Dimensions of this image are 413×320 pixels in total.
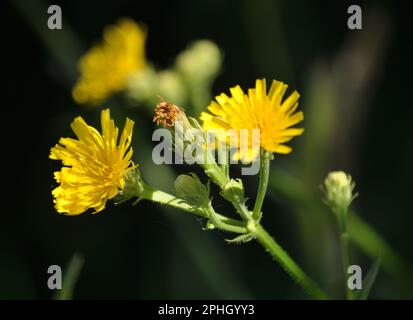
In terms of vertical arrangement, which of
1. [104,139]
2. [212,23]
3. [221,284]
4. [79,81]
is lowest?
[221,284]

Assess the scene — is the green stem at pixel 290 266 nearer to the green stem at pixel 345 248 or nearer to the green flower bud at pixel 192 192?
the green stem at pixel 345 248

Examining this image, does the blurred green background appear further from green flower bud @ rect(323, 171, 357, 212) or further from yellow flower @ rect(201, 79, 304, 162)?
yellow flower @ rect(201, 79, 304, 162)

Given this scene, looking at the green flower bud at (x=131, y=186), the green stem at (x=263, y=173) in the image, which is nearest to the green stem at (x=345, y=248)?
the green stem at (x=263, y=173)

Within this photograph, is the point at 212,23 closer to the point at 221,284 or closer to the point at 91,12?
the point at 91,12

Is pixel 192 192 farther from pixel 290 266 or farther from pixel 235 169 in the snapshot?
pixel 235 169

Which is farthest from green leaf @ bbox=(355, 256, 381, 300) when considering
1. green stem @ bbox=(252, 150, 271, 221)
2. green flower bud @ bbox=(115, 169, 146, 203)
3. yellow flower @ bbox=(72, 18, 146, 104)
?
yellow flower @ bbox=(72, 18, 146, 104)

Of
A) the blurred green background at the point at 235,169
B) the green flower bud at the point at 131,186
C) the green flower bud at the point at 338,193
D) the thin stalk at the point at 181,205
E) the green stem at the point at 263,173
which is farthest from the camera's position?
the blurred green background at the point at 235,169

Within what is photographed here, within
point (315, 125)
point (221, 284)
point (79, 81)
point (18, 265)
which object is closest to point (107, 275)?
point (18, 265)
